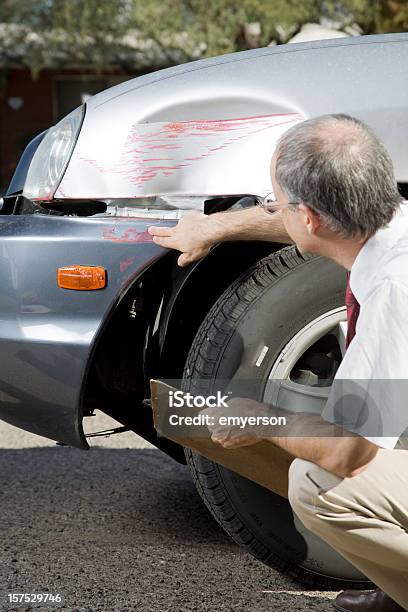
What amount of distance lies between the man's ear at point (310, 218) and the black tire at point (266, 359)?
1.80ft

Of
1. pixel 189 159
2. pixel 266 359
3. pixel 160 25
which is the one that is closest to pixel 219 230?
pixel 189 159

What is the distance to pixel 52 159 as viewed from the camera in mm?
2814

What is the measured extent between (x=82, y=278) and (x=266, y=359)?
54cm

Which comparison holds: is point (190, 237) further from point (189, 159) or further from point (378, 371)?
point (378, 371)

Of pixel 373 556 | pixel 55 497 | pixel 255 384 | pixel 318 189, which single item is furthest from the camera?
pixel 55 497

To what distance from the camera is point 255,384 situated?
2.56m

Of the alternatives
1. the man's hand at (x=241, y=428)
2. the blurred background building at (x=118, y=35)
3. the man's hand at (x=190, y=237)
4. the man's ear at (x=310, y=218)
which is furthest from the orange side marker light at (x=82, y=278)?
the blurred background building at (x=118, y=35)

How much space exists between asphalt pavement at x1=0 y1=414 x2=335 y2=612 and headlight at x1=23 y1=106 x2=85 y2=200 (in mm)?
1064

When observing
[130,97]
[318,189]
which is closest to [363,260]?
[318,189]

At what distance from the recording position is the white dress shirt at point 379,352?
5.98 ft

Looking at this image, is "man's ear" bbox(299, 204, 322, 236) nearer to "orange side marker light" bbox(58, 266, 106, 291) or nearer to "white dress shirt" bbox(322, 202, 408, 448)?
"white dress shirt" bbox(322, 202, 408, 448)

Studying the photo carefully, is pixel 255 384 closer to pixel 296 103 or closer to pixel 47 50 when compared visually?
pixel 296 103

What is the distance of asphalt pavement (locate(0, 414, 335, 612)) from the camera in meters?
2.58

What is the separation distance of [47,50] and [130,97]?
616 inches
